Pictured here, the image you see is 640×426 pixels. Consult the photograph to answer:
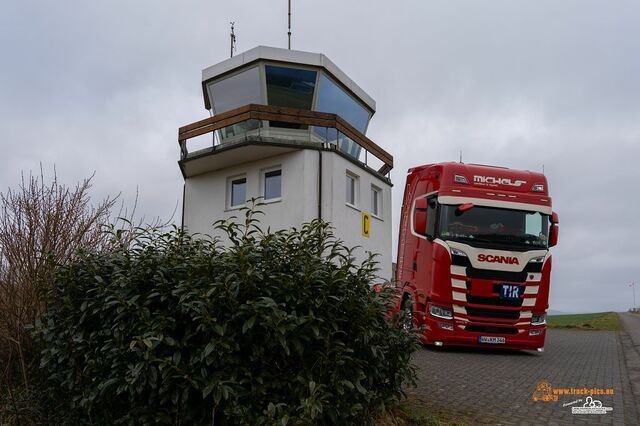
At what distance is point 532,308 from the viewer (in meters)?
10.3

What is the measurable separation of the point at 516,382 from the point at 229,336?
4.96 meters

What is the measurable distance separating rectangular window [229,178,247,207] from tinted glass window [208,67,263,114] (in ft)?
8.68

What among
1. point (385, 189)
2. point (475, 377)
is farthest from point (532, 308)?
point (385, 189)

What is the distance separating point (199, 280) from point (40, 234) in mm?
2624

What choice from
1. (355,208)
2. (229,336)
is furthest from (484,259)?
(355,208)

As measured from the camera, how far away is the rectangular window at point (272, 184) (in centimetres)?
1834

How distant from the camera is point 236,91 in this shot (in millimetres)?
19312

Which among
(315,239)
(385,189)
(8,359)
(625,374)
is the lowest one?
(625,374)

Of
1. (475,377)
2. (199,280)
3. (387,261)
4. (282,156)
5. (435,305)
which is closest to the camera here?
(199,280)

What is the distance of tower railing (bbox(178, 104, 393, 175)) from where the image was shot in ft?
57.5

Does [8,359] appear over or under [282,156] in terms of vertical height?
under

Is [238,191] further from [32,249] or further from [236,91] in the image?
[32,249]

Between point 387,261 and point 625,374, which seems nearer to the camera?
point 625,374

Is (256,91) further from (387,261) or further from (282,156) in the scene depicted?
(387,261)
